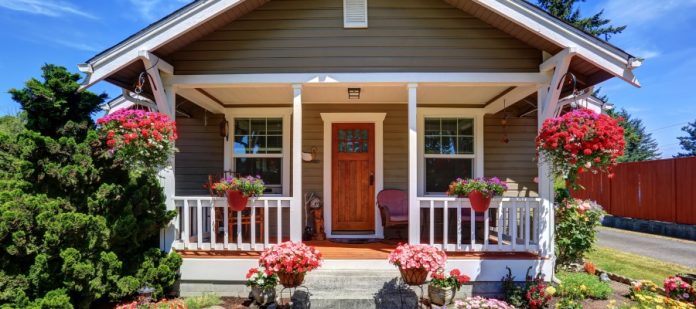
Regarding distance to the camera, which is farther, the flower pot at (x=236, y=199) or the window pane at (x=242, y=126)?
the window pane at (x=242, y=126)

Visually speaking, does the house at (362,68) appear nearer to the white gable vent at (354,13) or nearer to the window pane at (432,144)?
the white gable vent at (354,13)

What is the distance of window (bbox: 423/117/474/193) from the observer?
6.57m

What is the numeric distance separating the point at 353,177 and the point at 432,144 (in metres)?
1.47

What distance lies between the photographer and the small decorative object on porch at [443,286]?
4031 millimetres

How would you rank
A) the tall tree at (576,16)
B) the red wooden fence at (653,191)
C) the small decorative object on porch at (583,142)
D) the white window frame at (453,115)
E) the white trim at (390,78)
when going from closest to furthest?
the small decorative object on porch at (583,142) → the white trim at (390,78) → the white window frame at (453,115) → the red wooden fence at (653,191) → the tall tree at (576,16)

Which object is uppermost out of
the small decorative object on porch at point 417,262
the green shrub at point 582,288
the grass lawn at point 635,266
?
the small decorative object on porch at point 417,262

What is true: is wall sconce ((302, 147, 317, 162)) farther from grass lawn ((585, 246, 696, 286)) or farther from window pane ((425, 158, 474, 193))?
grass lawn ((585, 246, 696, 286))

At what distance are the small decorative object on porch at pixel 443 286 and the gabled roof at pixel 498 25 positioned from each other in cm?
281

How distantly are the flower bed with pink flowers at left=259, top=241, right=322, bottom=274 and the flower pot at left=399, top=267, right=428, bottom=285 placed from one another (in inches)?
36.5

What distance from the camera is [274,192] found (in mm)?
6598

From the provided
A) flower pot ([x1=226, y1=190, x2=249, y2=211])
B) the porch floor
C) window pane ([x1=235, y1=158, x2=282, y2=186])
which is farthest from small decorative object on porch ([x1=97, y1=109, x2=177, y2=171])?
window pane ([x1=235, y1=158, x2=282, y2=186])

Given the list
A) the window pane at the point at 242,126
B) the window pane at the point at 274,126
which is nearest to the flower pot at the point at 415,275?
the window pane at the point at 274,126

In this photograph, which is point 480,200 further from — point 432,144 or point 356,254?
point 432,144

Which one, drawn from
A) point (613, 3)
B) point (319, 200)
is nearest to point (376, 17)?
point (319, 200)
